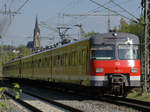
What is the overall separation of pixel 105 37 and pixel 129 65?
150 cm

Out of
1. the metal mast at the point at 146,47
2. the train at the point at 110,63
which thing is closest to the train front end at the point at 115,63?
the train at the point at 110,63

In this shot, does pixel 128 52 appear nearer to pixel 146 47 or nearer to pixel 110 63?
pixel 110 63

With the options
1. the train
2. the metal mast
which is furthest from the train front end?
the metal mast

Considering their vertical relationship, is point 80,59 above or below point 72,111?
above

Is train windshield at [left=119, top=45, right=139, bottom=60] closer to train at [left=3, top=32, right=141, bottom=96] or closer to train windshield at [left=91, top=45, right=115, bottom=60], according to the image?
train at [left=3, top=32, right=141, bottom=96]

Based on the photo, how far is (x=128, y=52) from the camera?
48.9ft

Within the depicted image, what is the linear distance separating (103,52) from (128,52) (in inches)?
41.6

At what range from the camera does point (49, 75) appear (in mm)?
22859

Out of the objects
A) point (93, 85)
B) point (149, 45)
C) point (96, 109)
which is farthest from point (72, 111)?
point (149, 45)

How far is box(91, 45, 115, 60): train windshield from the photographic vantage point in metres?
14.6

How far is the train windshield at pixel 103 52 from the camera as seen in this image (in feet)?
48.0

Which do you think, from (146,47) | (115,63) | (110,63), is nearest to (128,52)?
(115,63)

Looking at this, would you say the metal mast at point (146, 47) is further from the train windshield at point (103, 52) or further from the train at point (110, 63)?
the train windshield at point (103, 52)

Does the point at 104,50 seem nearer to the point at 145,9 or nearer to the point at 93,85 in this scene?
the point at 93,85
